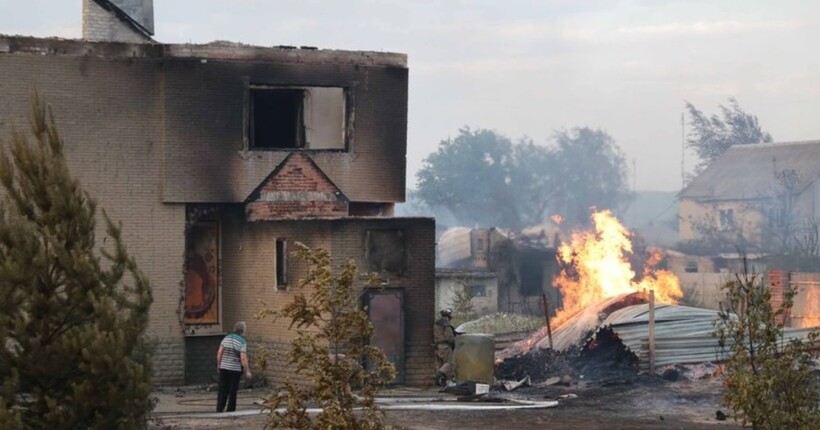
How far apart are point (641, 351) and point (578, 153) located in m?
103

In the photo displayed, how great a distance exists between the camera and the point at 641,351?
27656 millimetres

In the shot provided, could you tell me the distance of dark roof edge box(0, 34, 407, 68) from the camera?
2748cm

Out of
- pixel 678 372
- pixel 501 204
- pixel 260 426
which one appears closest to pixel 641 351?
pixel 678 372

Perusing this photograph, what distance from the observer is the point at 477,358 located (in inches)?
1065

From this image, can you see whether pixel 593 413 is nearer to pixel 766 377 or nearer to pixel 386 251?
pixel 386 251

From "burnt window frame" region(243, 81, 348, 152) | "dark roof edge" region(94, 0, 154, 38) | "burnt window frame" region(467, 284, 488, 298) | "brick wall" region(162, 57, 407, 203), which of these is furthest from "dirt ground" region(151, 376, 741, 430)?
"burnt window frame" region(467, 284, 488, 298)

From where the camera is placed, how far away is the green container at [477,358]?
26984 mm

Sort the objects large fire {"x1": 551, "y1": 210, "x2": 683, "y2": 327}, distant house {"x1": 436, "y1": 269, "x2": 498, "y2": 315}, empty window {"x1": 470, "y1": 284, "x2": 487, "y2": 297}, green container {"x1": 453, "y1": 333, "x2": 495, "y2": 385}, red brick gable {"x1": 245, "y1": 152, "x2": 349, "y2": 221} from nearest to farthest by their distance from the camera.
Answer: green container {"x1": 453, "y1": 333, "x2": 495, "y2": 385} → red brick gable {"x1": 245, "y1": 152, "x2": 349, "y2": 221} → large fire {"x1": 551, "y1": 210, "x2": 683, "y2": 327} → distant house {"x1": 436, "y1": 269, "x2": 498, "y2": 315} → empty window {"x1": 470, "y1": 284, "x2": 487, "y2": 297}

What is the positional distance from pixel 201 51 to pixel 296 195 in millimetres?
3678

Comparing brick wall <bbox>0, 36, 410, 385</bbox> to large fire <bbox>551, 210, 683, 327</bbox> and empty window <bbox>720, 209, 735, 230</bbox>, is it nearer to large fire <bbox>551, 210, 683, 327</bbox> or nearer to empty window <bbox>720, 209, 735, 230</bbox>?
large fire <bbox>551, 210, 683, 327</bbox>

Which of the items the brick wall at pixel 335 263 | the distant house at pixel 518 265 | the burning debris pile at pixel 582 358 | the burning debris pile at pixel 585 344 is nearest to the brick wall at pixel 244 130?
the brick wall at pixel 335 263

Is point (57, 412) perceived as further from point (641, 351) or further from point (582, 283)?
point (582, 283)

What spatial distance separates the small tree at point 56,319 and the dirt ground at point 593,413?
25.8 feet

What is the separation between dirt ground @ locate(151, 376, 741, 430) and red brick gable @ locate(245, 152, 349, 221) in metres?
6.25
